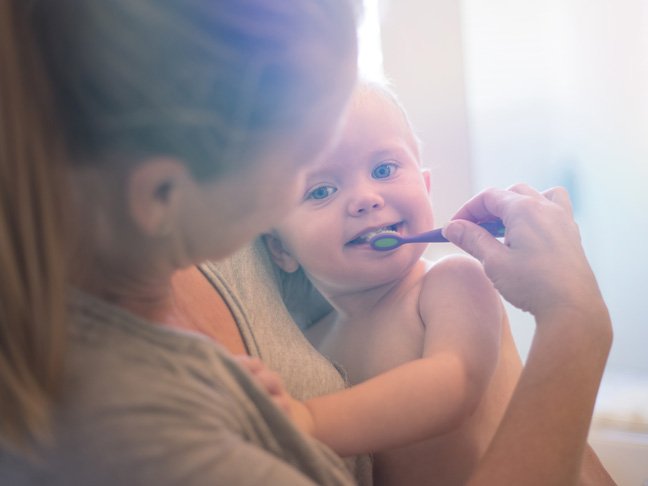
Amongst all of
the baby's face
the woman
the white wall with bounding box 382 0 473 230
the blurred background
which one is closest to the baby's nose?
the baby's face

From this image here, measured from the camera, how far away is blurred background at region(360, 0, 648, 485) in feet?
3.62

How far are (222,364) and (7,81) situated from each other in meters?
0.21

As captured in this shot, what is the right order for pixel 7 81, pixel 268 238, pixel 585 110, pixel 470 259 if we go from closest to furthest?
pixel 7 81 < pixel 470 259 < pixel 268 238 < pixel 585 110

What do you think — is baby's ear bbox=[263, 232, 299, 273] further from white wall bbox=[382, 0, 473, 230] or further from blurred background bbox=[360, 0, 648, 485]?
white wall bbox=[382, 0, 473, 230]

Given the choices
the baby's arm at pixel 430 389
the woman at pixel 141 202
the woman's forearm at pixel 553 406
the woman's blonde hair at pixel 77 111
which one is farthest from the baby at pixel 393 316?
the woman's blonde hair at pixel 77 111

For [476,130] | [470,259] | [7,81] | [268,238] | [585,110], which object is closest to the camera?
[7,81]

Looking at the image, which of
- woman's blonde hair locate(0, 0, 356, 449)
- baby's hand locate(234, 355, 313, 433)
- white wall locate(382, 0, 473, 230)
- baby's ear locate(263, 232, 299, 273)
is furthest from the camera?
white wall locate(382, 0, 473, 230)

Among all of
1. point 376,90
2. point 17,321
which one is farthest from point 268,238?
point 17,321

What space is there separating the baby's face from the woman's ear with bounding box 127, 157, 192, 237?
1.51 feet

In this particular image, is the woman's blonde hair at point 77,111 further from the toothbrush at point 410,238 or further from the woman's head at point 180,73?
the toothbrush at point 410,238

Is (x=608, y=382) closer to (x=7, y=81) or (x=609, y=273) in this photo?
(x=609, y=273)

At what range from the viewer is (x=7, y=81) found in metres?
0.36

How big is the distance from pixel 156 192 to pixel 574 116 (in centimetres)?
93

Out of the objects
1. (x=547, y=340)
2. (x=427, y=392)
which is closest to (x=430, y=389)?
(x=427, y=392)
